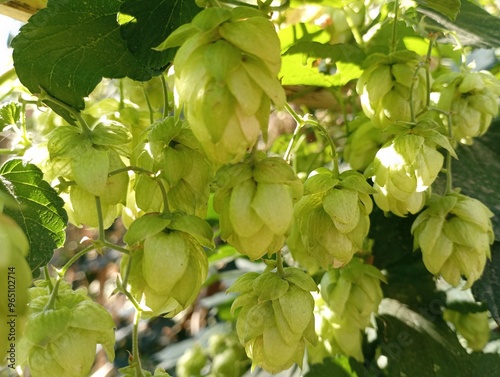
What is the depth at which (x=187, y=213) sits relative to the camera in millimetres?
765

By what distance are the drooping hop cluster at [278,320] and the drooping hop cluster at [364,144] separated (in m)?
0.32

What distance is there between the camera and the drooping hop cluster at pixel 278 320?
0.77 metres

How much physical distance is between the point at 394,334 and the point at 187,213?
0.62 metres

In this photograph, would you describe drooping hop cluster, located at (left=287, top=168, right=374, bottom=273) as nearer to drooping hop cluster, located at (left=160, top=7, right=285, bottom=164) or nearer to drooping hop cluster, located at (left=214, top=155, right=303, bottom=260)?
drooping hop cluster, located at (left=214, top=155, right=303, bottom=260)

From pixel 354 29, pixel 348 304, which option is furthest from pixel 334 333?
pixel 354 29

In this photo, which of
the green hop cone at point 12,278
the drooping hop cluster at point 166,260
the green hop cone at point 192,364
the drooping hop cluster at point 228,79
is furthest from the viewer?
the green hop cone at point 192,364

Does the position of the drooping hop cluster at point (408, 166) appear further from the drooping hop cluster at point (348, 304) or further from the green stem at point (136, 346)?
the green stem at point (136, 346)

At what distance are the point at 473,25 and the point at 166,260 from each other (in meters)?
0.71

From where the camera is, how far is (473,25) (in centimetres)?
112

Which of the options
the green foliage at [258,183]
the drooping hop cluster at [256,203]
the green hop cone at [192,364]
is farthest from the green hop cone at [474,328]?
the drooping hop cluster at [256,203]

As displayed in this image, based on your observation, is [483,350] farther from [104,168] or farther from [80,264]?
[80,264]

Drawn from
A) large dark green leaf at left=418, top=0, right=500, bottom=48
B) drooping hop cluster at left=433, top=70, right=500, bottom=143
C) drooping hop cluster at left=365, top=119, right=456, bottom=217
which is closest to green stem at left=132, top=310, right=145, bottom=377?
drooping hop cluster at left=365, top=119, right=456, bottom=217

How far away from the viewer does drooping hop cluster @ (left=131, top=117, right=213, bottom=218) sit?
29.4 inches

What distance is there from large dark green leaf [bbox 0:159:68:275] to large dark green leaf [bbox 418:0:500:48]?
66 centimetres
